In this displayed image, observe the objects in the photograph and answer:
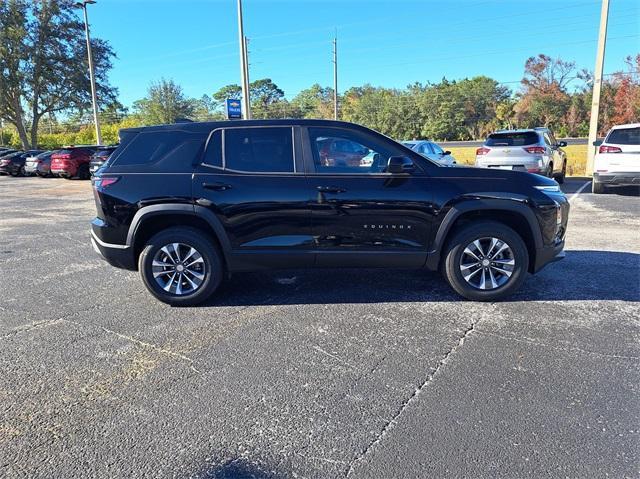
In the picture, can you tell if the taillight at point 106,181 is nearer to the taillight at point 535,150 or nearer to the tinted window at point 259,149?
the tinted window at point 259,149

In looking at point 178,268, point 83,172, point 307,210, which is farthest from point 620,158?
point 83,172

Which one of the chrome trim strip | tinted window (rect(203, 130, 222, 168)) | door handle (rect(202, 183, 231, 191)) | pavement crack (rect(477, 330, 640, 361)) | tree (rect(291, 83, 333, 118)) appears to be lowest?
pavement crack (rect(477, 330, 640, 361))

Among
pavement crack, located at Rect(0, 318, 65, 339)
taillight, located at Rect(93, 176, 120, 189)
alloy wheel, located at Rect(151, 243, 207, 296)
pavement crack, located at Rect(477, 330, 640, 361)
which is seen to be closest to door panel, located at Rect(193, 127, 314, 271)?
alloy wheel, located at Rect(151, 243, 207, 296)

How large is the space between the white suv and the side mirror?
353 inches

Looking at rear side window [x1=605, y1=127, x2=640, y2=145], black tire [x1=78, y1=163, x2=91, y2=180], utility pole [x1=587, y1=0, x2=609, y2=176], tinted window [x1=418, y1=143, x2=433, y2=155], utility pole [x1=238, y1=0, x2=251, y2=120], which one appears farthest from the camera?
black tire [x1=78, y1=163, x2=91, y2=180]

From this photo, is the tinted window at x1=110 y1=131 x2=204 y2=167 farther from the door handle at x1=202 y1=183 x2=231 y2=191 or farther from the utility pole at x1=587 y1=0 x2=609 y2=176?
the utility pole at x1=587 y1=0 x2=609 y2=176

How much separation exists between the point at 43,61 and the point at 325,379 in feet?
144

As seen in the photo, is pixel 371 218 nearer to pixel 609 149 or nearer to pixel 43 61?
pixel 609 149

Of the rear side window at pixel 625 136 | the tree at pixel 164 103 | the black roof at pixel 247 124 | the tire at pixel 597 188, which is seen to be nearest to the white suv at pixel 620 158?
the rear side window at pixel 625 136

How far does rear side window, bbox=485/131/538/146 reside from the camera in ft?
38.5

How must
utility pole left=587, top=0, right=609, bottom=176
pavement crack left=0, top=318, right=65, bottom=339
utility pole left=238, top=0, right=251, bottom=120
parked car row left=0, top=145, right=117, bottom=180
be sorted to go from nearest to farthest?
pavement crack left=0, top=318, right=65, bottom=339, utility pole left=587, top=0, right=609, bottom=176, utility pole left=238, top=0, right=251, bottom=120, parked car row left=0, top=145, right=117, bottom=180

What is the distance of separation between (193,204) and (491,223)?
2907mm

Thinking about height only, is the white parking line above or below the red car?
below

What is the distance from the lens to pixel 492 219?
455 centimetres
